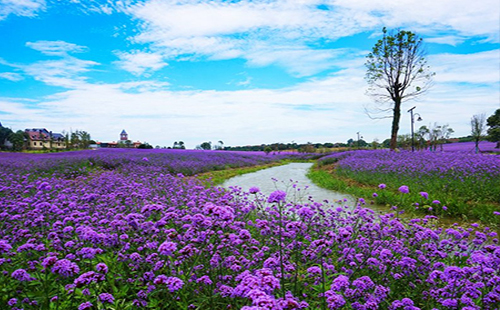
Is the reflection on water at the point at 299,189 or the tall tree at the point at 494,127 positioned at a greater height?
the tall tree at the point at 494,127

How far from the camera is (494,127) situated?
38750mm

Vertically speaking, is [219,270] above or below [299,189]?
below

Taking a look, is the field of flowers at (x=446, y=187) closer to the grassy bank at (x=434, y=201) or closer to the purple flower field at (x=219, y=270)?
the grassy bank at (x=434, y=201)

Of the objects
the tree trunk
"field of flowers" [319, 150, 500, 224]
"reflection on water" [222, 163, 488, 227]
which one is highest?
the tree trunk

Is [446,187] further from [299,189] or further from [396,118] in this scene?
[396,118]

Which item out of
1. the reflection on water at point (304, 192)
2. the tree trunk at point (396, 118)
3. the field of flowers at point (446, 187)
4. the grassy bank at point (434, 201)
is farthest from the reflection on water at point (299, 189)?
the tree trunk at point (396, 118)

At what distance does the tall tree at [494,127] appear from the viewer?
3659cm

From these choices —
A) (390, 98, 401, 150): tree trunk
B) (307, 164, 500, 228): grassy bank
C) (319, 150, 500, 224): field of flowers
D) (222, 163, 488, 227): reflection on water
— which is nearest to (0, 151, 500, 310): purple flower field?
(307, 164, 500, 228): grassy bank

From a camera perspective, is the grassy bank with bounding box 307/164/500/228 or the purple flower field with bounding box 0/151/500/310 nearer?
the purple flower field with bounding box 0/151/500/310

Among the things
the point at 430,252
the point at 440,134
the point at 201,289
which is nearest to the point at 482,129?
the point at 440,134

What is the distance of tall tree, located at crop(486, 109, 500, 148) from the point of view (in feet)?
120

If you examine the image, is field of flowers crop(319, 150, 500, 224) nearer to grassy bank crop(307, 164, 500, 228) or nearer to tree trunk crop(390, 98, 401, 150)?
grassy bank crop(307, 164, 500, 228)

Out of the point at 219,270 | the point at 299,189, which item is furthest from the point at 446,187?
the point at 219,270

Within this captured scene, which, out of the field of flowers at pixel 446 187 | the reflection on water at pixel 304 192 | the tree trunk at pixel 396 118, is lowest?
the reflection on water at pixel 304 192
